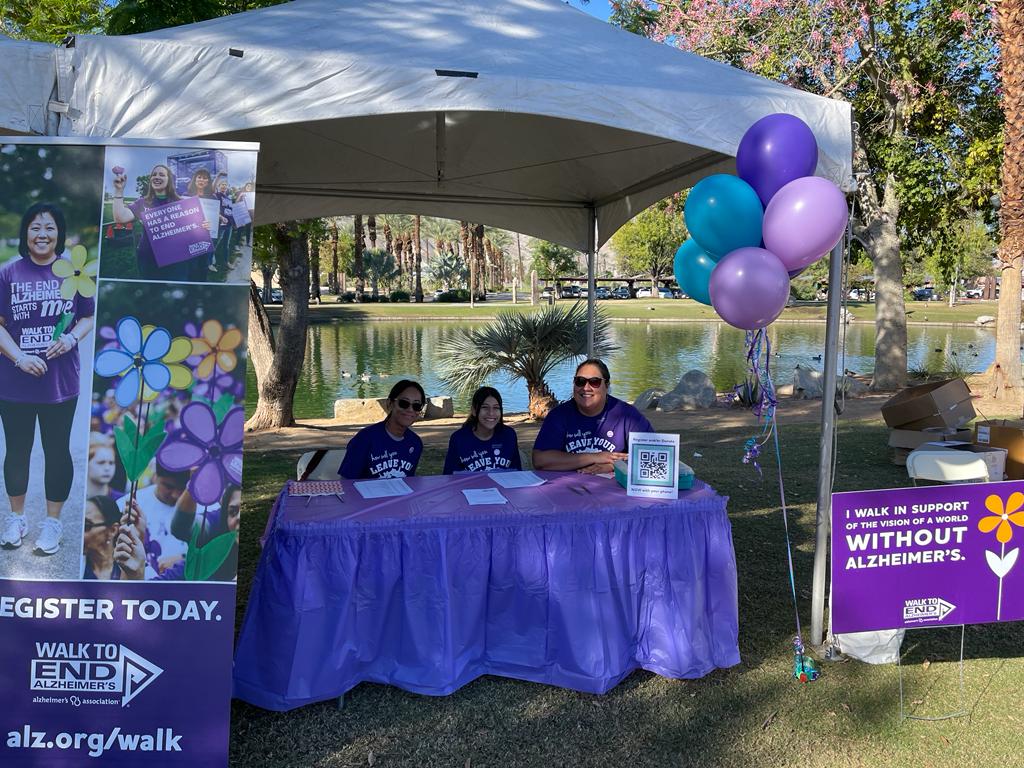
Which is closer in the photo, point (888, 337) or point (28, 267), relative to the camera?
point (28, 267)

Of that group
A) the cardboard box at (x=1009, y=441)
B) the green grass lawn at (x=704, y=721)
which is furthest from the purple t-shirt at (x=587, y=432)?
the cardboard box at (x=1009, y=441)

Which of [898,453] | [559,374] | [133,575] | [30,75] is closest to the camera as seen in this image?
[133,575]

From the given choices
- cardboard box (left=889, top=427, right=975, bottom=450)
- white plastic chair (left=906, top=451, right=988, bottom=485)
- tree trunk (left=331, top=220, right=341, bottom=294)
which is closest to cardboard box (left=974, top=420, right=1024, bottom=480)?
cardboard box (left=889, top=427, right=975, bottom=450)

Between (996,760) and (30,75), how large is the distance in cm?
414

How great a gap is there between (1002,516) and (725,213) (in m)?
1.68

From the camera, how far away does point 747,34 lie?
42.3ft

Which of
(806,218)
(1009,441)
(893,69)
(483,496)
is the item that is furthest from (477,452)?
(893,69)

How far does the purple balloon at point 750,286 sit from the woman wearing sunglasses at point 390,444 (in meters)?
1.73

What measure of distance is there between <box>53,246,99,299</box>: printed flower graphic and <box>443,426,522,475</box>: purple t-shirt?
84.9 inches

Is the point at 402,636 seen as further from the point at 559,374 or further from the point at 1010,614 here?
the point at 559,374

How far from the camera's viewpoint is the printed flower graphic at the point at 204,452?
2.49 meters

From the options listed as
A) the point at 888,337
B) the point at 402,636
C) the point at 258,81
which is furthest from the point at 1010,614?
the point at 888,337

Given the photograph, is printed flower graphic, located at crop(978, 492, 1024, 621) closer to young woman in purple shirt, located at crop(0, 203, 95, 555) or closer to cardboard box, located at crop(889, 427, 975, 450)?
young woman in purple shirt, located at crop(0, 203, 95, 555)

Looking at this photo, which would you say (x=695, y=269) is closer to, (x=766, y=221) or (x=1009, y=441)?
(x=766, y=221)
